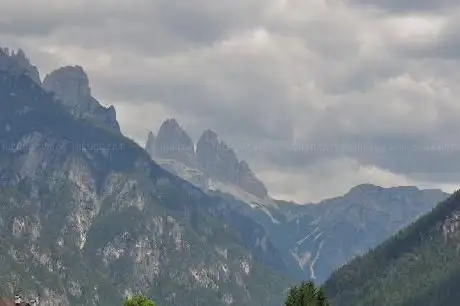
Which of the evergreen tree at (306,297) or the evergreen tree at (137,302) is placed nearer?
the evergreen tree at (306,297)

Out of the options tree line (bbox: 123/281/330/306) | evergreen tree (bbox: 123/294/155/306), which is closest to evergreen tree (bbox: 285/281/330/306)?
tree line (bbox: 123/281/330/306)

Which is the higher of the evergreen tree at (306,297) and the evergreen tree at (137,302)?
the evergreen tree at (306,297)

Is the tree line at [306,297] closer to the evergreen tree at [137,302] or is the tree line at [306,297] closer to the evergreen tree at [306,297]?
the evergreen tree at [306,297]

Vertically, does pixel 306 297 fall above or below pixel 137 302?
above

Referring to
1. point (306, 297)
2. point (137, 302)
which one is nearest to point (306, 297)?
point (306, 297)

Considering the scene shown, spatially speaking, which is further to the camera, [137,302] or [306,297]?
[137,302]

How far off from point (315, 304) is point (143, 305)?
29.6 meters

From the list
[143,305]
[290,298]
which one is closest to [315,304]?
[290,298]

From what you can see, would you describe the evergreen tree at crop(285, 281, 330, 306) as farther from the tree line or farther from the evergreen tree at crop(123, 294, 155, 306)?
the evergreen tree at crop(123, 294, 155, 306)

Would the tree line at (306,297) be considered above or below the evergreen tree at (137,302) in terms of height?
above

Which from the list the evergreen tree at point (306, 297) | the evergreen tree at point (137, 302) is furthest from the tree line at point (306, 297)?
the evergreen tree at point (137, 302)

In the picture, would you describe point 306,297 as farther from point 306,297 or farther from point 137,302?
point 137,302

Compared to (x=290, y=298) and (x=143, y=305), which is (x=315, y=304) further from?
(x=143, y=305)

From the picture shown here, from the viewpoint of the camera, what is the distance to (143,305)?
185875 mm
